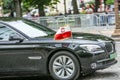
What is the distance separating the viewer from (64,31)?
926 cm

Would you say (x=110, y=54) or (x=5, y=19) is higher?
(x=5, y=19)

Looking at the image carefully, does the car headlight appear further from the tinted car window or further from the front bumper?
the tinted car window

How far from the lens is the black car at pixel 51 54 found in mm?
8828

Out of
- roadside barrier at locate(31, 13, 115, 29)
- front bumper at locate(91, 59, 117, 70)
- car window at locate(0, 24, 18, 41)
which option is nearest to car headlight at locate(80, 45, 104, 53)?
front bumper at locate(91, 59, 117, 70)

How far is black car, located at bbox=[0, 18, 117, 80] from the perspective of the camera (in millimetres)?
8828

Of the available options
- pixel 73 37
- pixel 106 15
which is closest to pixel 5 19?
pixel 73 37

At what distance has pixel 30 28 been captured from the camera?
31.8ft

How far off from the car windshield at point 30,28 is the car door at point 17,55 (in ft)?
0.80

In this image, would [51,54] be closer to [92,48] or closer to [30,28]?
[92,48]

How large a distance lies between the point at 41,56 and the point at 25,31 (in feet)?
2.49

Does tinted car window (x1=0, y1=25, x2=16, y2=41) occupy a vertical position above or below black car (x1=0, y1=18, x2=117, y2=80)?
above

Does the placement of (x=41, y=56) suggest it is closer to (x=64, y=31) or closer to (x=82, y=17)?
(x=64, y=31)

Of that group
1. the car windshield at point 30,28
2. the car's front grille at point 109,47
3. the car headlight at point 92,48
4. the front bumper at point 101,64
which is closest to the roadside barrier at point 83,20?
the car windshield at point 30,28

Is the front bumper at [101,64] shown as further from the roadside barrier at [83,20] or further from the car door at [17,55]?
the roadside barrier at [83,20]
